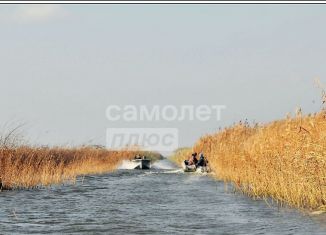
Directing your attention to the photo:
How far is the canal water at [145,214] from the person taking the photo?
11.9m

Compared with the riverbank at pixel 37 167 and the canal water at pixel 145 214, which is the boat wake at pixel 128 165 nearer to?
the riverbank at pixel 37 167

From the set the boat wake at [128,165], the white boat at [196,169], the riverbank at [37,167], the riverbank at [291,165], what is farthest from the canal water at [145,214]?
the boat wake at [128,165]

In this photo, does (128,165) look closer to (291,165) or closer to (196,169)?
(196,169)

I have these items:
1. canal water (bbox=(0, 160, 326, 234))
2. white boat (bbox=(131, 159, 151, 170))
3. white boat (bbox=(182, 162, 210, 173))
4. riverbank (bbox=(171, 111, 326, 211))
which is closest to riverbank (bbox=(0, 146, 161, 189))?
canal water (bbox=(0, 160, 326, 234))

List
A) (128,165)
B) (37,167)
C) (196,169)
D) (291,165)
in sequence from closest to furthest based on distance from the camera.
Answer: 1. (291,165)
2. (37,167)
3. (196,169)
4. (128,165)

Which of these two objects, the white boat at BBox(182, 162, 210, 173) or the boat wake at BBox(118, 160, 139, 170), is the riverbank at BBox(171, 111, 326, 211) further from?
the boat wake at BBox(118, 160, 139, 170)

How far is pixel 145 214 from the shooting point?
14.5 meters

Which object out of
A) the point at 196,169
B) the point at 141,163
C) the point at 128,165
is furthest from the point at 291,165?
the point at 128,165

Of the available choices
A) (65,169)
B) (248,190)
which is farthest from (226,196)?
(65,169)

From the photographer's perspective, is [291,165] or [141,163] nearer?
[291,165]

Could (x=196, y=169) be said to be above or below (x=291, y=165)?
above

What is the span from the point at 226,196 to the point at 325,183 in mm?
5733

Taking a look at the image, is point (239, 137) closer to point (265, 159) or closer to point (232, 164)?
point (232, 164)

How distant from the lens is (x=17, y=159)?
2064cm
